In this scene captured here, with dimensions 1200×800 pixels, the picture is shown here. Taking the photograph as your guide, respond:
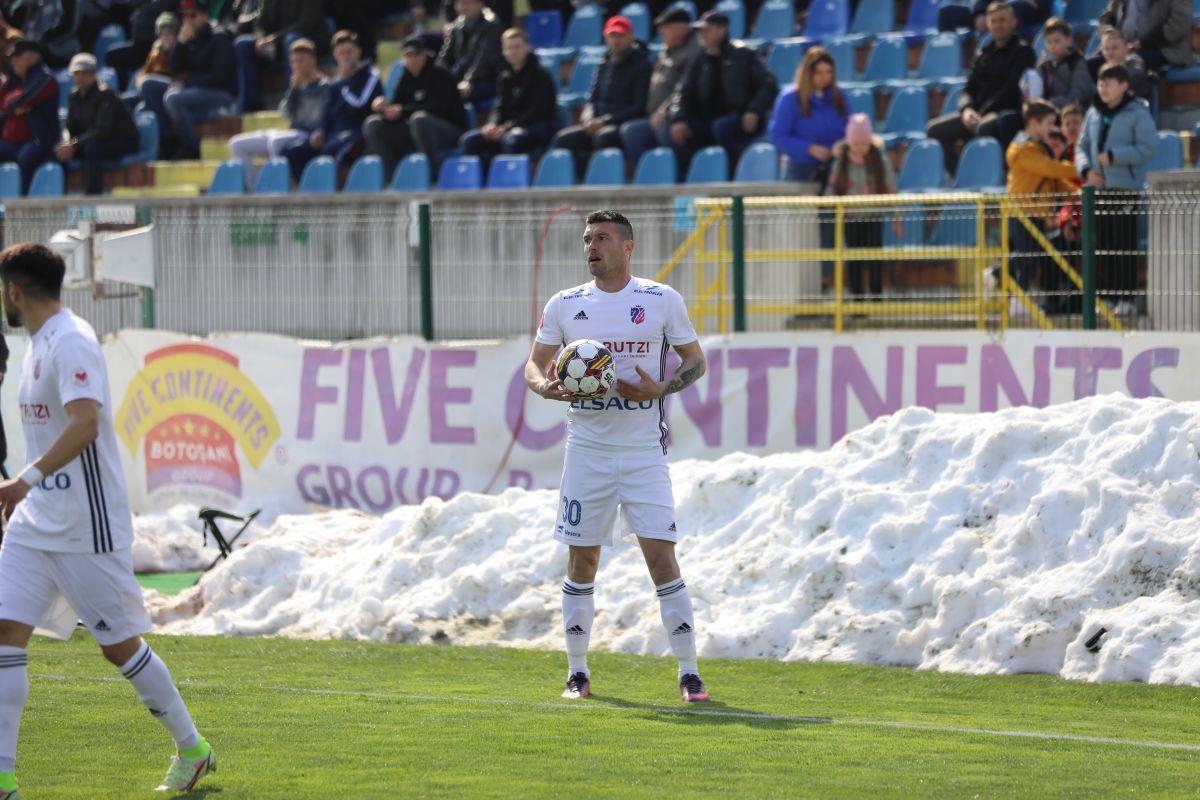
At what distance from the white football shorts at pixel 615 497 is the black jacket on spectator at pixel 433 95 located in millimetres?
12177

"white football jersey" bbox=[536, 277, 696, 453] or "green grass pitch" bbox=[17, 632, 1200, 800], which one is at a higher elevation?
"white football jersey" bbox=[536, 277, 696, 453]

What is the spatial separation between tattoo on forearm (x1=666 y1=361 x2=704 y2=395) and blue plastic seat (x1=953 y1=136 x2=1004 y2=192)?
821 cm

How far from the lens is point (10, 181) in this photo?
80.3ft

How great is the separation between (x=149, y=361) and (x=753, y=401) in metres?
6.48

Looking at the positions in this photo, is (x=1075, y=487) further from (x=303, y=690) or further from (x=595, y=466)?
(x=303, y=690)

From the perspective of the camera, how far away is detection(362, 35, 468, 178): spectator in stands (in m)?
20.6

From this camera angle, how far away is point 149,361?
17.9 metres

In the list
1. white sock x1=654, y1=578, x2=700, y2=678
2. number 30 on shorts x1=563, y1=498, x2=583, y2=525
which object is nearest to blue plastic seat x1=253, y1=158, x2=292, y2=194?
number 30 on shorts x1=563, y1=498, x2=583, y2=525

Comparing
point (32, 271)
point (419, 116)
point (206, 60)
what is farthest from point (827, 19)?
point (32, 271)

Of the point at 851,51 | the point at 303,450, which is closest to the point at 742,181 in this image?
the point at 851,51

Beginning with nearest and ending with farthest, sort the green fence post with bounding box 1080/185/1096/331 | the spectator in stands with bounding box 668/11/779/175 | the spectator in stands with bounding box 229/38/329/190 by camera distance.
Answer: the green fence post with bounding box 1080/185/1096/331, the spectator in stands with bounding box 668/11/779/175, the spectator in stands with bounding box 229/38/329/190

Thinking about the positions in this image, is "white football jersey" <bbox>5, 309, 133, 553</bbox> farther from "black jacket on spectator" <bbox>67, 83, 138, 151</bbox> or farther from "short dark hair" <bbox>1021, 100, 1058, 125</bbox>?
"black jacket on spectator" <bbox>67, 83, 138, 151</bbox>

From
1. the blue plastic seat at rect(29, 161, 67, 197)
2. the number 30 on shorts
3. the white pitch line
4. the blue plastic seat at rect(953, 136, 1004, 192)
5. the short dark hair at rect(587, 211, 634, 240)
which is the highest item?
the blue plastic seat at rect(29, 161, 67, 197)

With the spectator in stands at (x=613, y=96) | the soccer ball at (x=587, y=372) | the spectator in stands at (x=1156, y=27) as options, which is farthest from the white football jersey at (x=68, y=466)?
the spectator in stands at (x=613, y=96)
